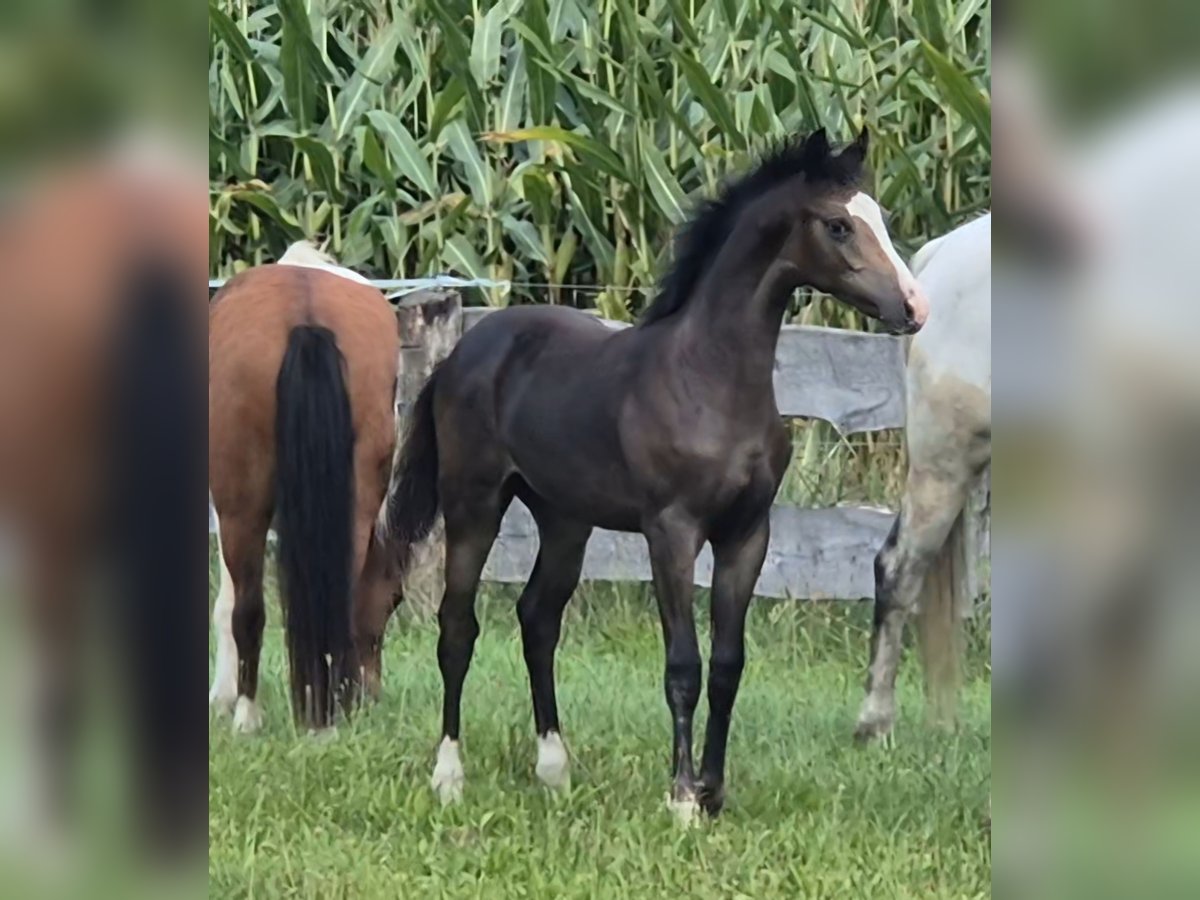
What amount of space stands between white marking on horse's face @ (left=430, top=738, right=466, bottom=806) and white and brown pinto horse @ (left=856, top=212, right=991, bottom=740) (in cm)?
61

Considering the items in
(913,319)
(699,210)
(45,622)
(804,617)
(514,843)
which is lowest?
(514,843)

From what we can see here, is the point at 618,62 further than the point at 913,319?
Yes

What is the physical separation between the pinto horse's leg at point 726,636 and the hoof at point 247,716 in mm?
717

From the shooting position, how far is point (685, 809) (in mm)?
1777

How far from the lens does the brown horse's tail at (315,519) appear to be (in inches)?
77.5

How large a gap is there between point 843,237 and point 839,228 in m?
0.01

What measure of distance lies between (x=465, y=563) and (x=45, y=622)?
1027mm

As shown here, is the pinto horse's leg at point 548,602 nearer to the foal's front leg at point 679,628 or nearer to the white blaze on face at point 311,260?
the foal's front leg at point 679,628

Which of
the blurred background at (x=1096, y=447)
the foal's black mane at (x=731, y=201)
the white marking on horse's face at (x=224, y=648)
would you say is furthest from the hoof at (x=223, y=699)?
the blurred background at (x=1096, y=447)

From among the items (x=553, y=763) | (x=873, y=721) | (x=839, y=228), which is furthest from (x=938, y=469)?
(x=553, y=763)

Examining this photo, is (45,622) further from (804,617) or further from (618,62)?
(618,62)

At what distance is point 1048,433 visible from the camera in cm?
100

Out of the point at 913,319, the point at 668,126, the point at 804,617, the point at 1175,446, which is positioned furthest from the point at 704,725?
the point at 1175,446

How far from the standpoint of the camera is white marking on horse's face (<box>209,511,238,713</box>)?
82.6 inches
